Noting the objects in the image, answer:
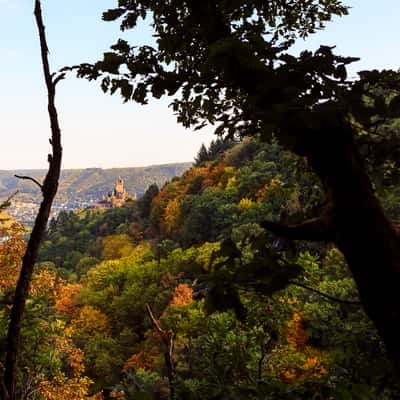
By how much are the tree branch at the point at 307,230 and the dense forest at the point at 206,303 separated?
13 centimetres

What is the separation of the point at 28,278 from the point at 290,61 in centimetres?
224

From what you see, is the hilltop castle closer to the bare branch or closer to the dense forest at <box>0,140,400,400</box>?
the dense forest at <box>0,140,400,400</box>

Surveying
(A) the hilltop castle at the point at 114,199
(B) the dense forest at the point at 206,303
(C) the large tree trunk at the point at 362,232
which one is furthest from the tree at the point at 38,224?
(A) the hilltop castle at the point at 114,199

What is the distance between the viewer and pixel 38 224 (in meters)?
2.72

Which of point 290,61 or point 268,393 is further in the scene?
point 268,393

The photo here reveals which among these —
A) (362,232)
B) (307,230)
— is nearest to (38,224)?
(307,230)

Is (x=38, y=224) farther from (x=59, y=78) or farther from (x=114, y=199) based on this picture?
(x=114, y=199)

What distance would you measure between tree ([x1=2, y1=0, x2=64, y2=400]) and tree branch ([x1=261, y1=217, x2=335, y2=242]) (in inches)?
63.7

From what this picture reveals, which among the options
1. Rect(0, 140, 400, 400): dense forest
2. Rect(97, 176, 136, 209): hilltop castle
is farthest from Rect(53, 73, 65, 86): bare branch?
Rect(97, 176, 136, 209): hilltop castle

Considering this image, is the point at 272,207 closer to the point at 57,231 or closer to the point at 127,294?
the point at 127,294

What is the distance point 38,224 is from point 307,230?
1842 millimetres

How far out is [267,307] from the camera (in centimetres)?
1233

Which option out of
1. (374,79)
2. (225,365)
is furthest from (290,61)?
(225,365)

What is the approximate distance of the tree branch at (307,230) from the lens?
2.09 meters
